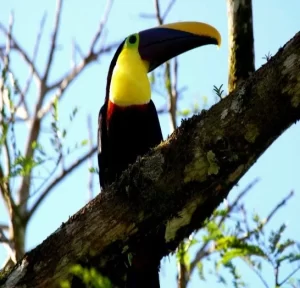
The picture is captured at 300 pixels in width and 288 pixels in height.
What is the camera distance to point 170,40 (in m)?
5.00

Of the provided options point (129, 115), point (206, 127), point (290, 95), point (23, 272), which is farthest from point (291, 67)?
point (129, 115)

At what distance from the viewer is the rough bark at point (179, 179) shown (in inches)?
108

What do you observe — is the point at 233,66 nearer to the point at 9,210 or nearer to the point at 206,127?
the point at 206,127

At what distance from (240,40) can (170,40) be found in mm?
1526

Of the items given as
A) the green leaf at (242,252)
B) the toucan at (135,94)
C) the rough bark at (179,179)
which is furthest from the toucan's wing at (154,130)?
the rough bark at (179,179)

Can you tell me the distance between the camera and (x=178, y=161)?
9.31ft

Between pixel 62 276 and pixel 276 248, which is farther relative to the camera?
pixel 276 248

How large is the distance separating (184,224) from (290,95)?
71cm

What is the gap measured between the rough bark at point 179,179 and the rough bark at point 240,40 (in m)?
0.67

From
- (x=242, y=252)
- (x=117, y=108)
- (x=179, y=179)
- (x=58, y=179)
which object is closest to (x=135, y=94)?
(x=117, y=108)

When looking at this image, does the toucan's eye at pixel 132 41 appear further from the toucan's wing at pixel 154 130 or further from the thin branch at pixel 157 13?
the toucan's wing at pixel 154 130

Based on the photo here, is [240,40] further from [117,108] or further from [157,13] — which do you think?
[157,13]

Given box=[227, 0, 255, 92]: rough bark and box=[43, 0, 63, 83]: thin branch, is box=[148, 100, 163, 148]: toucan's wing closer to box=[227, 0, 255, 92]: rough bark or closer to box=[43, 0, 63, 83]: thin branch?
box=[227, 0, 255, 92]: rough bark

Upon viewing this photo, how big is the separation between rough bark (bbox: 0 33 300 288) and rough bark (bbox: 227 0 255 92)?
67 centimetres
